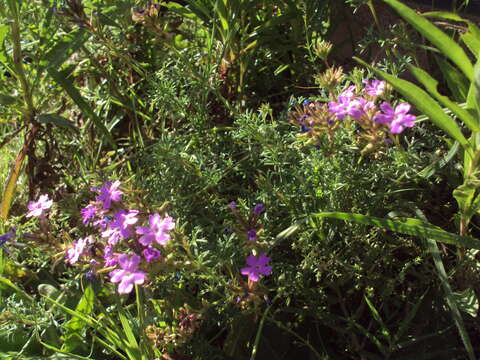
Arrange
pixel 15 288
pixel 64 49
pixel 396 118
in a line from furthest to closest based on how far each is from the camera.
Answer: pixel 64 49 → pixel 15 288 → pixel 396 118

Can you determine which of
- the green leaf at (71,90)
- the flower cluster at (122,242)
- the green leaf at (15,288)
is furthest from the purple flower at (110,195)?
the green leaf at (71,90)

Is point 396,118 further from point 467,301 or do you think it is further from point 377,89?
point 467,301

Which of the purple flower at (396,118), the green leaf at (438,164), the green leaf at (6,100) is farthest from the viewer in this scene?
the green leaf at (6,100)

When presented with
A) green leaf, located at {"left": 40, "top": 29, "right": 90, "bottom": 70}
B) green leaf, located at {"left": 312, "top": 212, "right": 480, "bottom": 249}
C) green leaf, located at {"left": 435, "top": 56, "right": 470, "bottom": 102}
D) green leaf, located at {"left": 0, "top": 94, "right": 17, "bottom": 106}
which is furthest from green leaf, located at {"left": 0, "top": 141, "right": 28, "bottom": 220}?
green leaf, located at {"left": 435, "top": 56, "right": 470, "bottom": 102}

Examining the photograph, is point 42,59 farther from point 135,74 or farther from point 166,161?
point 166,161

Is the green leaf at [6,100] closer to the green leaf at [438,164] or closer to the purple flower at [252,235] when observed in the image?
the purple flower at [252,235]

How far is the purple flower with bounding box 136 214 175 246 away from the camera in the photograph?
1.13m

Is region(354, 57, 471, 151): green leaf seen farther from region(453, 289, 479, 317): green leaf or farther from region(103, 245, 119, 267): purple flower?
region(103, 245, 119, 267): purple flower

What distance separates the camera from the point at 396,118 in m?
1.15

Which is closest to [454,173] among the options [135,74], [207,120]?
[207,120]

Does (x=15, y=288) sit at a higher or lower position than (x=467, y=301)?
higher

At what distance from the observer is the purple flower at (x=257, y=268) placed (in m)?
1.18

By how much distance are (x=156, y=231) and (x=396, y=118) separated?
0.53m

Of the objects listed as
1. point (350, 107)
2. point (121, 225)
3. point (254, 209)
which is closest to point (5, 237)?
point (121, 225)
